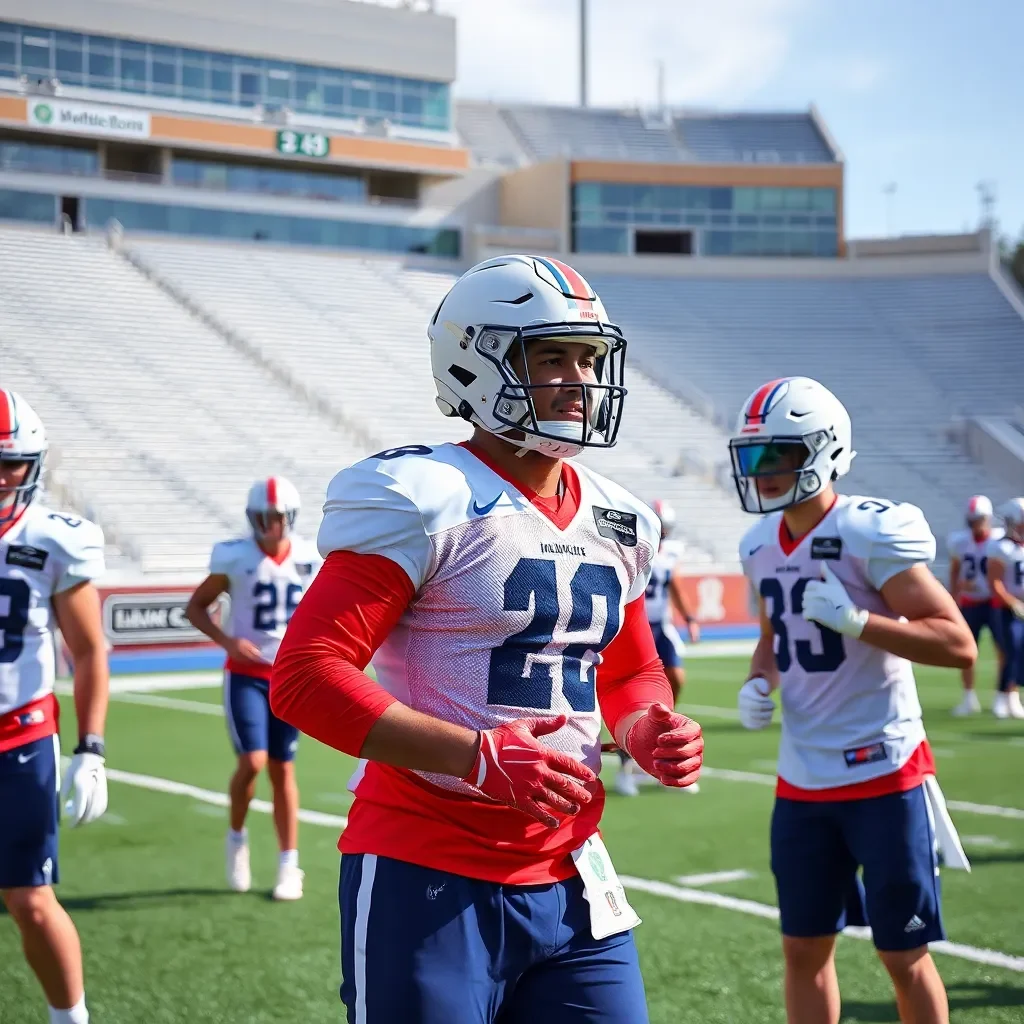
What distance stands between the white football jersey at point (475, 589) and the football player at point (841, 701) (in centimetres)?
147

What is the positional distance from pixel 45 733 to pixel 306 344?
26.2 metres

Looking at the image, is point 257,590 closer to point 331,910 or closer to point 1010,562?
point 331,910

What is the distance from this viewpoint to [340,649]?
7.97 feet

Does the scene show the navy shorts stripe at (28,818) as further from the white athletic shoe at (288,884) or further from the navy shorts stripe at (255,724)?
the navy shorts stripe at (255,724)

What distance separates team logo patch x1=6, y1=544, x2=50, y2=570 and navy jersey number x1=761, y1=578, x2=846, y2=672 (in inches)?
85.9

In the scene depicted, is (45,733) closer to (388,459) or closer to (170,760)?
(388,459)

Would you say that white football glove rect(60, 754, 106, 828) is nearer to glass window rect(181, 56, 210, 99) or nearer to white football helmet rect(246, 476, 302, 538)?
white football helmet rect(246, 476, 302, 538)

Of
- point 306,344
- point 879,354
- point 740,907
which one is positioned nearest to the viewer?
point 740,907

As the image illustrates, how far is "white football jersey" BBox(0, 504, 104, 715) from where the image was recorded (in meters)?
4.27

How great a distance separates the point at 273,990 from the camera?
17.1 feet

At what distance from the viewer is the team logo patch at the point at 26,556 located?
14.0 feet

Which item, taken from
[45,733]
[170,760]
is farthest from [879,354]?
[45,733]

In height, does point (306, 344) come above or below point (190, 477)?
Answer: above

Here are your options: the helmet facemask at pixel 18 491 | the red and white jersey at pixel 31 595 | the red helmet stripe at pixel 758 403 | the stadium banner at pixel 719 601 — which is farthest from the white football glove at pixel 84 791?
the stadium banner at pixel 719 601
